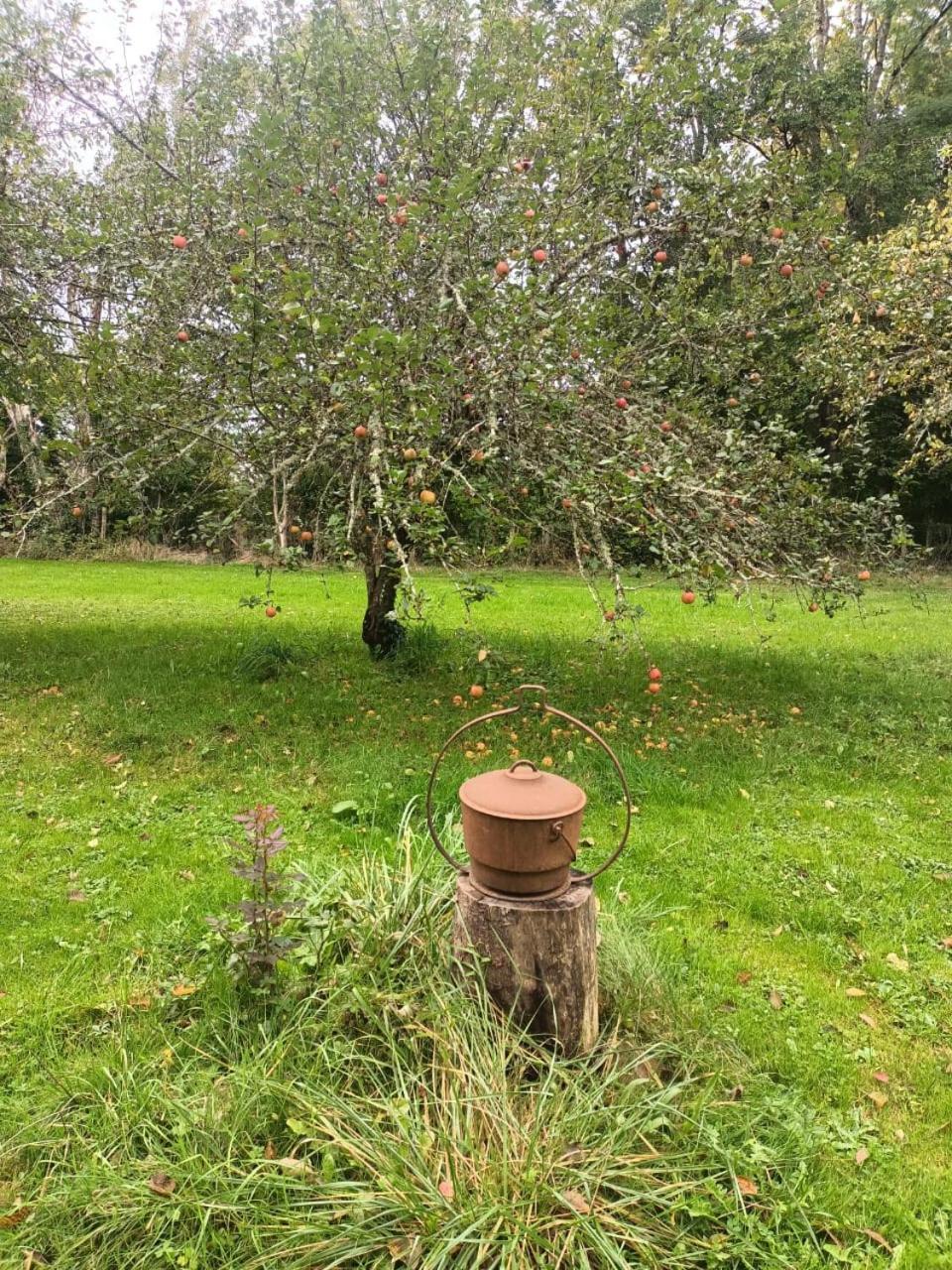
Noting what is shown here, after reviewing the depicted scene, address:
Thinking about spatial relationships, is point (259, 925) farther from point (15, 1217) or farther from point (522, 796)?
point (522, 796)

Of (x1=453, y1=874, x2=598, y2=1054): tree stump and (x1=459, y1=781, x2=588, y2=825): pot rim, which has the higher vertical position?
(x1=459, y1=781, x2=588, y2=825): pot rim

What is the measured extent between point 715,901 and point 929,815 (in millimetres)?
1786

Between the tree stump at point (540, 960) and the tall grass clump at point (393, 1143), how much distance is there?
0.07 m

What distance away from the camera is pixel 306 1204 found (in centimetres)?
173

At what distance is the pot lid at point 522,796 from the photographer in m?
2.03

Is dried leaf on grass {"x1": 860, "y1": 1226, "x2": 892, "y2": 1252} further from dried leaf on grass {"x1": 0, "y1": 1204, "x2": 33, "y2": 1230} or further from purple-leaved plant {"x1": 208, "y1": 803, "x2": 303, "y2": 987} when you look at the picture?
dried leaf on grass {"x1": 0, "y1": 1204, "x2": 33, "y2": 1230}

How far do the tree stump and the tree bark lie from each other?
427cm

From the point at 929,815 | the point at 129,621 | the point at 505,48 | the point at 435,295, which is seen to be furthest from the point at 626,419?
the point at 129,621

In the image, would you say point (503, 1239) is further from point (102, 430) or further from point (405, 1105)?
point (102, 430)

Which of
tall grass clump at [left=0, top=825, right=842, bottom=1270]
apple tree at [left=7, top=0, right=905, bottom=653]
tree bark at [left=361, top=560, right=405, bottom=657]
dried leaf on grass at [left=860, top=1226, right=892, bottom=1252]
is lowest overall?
dried leaf on grass at [left=860, top=1226, right=892, bottom=1252]

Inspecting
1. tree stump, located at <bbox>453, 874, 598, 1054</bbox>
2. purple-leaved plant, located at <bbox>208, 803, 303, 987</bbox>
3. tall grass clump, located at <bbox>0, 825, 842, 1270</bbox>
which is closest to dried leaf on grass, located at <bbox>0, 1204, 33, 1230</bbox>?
tall grass clump, located at <bbox>0, 825, 842, 1270</bbox>

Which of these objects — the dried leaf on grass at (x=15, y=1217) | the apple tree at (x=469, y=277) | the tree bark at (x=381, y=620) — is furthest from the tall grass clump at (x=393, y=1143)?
the tree bark at (x=381, y=620)

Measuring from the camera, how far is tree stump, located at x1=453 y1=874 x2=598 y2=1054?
6.96ft

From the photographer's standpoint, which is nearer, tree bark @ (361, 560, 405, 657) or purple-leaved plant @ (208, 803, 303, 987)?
purple-leaved plant @ (208, 803, 303, 987)
